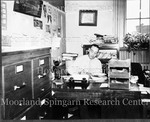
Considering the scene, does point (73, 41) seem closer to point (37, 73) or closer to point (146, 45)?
point (37, 73)

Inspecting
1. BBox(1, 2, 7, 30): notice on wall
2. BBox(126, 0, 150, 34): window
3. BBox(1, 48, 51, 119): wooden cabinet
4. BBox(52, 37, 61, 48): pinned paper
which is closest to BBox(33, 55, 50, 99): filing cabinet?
BBox(1, 48, 51, 119): wooden cabinet

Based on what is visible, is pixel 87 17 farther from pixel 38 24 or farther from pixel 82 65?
pixel 82 65

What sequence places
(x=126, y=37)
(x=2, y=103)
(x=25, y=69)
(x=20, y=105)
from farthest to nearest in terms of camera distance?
(x=126, y=37)
(x=25, y=69)
(x=20, y=105)
(x=2, y=103)

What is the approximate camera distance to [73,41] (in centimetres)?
116

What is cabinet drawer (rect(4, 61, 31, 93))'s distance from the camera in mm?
1017

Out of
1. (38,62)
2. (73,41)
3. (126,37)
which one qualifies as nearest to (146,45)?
(126,37)

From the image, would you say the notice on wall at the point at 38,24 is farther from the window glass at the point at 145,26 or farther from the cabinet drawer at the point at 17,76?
the window glass at the point at 145,26

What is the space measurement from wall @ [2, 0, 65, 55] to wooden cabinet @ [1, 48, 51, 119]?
0.14ft

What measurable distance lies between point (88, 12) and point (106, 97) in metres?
0.53

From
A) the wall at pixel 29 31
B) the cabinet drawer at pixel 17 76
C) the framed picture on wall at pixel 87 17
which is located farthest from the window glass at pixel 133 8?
the cabinet drawer at pixel 17 76

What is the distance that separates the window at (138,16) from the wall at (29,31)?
0.36 m

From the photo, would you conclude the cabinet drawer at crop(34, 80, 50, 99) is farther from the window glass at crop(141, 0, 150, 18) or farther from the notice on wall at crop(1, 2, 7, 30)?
the window glass at crop(141, 0, 150, 18)

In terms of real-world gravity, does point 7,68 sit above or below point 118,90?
above

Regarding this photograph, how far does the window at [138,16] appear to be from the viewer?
110 cm
